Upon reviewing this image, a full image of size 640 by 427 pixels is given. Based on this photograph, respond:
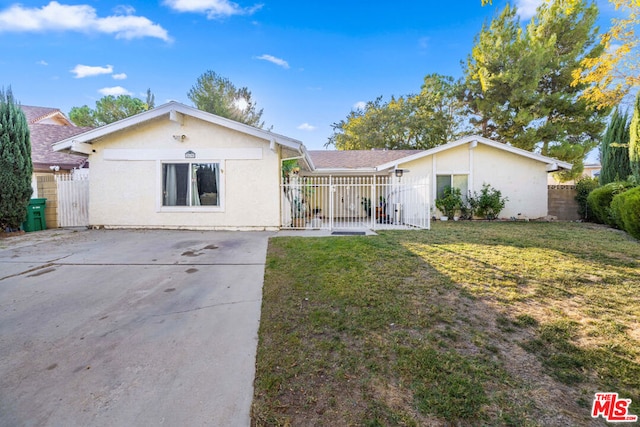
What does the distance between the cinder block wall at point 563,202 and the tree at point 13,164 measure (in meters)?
19.8

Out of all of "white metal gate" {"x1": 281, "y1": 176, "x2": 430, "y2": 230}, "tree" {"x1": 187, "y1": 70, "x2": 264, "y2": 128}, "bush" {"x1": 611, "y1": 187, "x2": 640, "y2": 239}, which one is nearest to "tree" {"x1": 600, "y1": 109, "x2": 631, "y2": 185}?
"bush" {"x1": 611, "y1": 187, "x2": 640, "y2": 239}

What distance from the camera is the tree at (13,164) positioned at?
7402 millimetres

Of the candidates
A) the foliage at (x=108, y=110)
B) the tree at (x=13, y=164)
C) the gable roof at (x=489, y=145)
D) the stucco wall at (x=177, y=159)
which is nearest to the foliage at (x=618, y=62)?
the gable roof at (x=489, y=145)

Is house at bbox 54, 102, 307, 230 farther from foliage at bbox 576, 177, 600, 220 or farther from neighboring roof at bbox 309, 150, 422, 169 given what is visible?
foliage at bbox 576, 177, 600, 220

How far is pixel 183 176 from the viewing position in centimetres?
876

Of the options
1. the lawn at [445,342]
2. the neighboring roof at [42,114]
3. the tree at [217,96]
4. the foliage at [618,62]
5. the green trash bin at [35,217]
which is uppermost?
the tree at [217,96]

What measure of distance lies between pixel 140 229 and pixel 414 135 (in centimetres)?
2110

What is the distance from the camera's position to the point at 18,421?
5.19 feet

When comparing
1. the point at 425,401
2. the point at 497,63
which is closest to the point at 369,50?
the point at 497,63

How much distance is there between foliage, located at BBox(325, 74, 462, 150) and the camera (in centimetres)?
2223

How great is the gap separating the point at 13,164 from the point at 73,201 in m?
1.98

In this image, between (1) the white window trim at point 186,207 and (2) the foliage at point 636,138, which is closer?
(2) the foliage at point 636,138

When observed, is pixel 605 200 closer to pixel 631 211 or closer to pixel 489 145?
pixel 631 211

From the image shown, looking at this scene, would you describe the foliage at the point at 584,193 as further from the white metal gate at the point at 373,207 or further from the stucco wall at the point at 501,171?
the white metal gate at the point at 373,207
